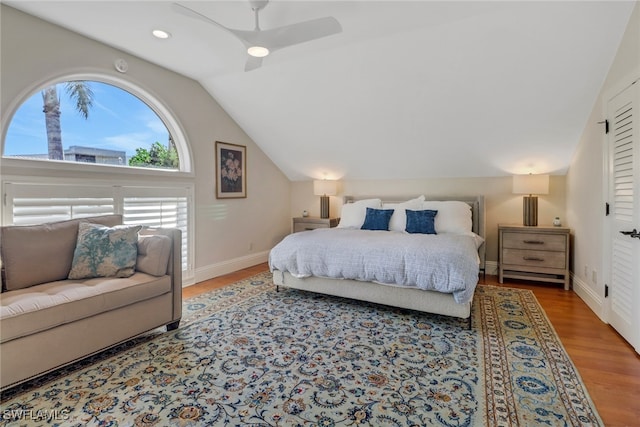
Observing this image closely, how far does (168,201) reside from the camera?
Answer: 3.93 meters

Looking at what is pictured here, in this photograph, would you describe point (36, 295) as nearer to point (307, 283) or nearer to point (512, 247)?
point (307, 283)

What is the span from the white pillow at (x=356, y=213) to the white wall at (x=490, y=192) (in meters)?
0.68

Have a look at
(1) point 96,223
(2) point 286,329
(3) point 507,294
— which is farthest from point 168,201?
(3) point 507,294

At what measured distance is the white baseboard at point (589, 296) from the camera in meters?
2.99

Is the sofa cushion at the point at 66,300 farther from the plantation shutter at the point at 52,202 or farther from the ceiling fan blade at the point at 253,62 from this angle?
the ceiling fan blade at the point at 253,62

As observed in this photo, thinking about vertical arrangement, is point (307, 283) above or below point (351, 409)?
above

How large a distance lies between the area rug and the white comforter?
0.41 meters

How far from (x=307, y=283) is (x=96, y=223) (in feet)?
6.80

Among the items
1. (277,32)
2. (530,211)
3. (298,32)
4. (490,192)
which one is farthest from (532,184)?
(277,32)

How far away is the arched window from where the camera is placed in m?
2.89

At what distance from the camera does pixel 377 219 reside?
445cm

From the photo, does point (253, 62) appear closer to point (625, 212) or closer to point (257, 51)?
point (257, 51)

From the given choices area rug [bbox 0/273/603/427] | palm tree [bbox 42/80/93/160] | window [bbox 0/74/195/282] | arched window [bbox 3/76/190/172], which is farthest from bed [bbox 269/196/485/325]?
palm tree [bbox 42/80/93/160]

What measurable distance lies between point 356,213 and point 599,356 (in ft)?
10.0
